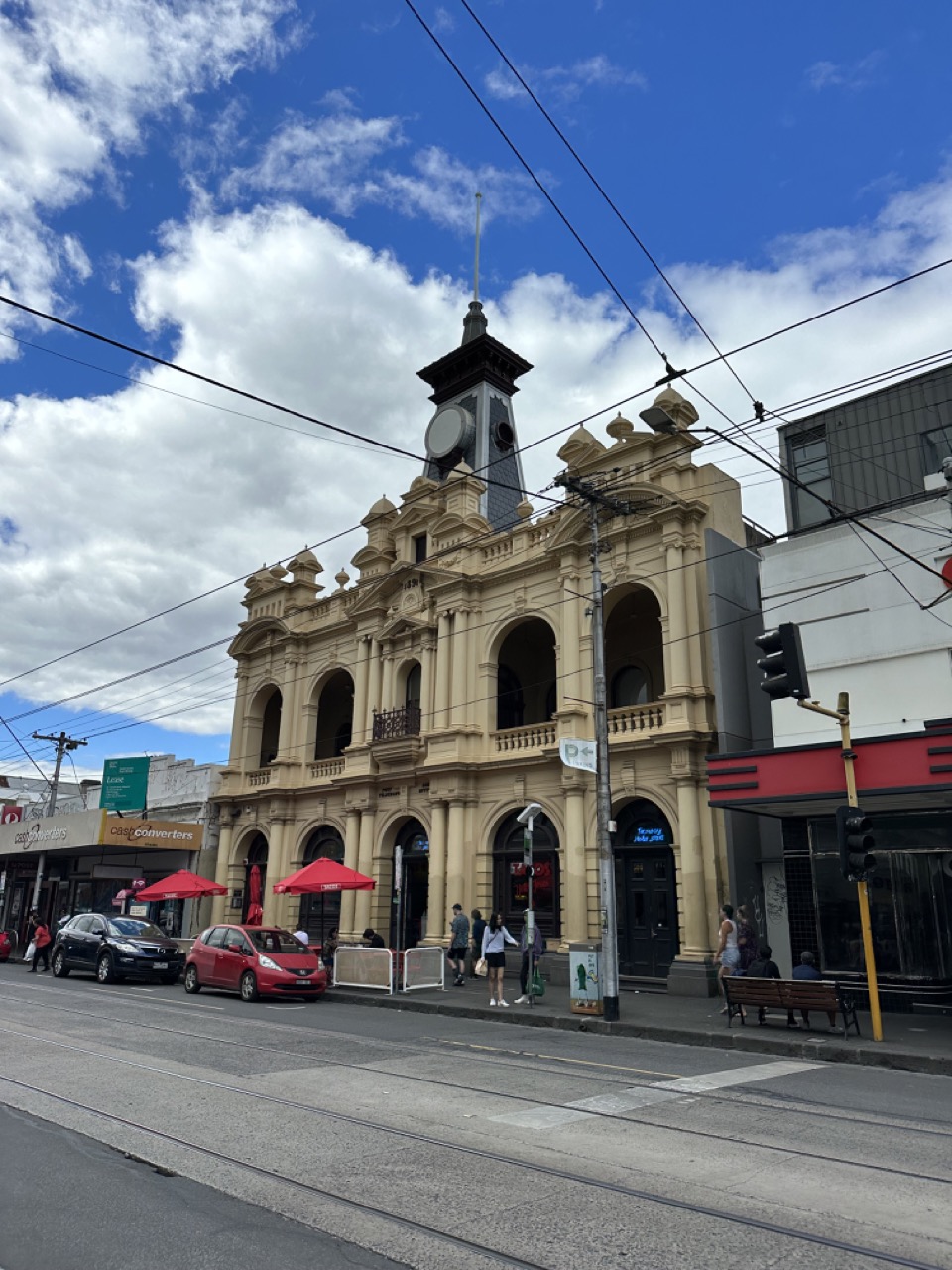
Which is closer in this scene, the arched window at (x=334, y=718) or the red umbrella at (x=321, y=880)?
the red umbrella at (x=321, y=880)

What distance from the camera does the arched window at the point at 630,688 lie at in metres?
26.4

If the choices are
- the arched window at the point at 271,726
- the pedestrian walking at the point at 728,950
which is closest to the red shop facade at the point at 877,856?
the pedestrian walking at the point at 728,950

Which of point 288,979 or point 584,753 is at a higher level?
point 584,753

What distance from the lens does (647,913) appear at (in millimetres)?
22141

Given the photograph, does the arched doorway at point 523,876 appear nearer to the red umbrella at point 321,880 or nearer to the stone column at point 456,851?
the stone column at point 456,851

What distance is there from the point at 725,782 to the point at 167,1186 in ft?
42.9

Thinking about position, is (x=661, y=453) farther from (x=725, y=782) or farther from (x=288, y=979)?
(x=288, y=979)

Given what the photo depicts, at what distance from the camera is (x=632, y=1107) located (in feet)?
28.2

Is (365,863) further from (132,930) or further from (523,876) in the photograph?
(132,930)

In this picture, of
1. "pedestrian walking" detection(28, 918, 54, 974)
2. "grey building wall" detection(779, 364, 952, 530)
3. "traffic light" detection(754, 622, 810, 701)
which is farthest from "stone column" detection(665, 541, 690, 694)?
"pedestrian walking" detection(28, 918, 54, 974)

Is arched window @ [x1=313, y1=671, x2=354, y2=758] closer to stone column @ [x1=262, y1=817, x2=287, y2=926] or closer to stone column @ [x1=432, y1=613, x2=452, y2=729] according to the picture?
stone column @ [x1=262, y1=817, x2=287, y2=926]

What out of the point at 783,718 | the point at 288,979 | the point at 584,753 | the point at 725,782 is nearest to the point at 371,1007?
the point at 288,979

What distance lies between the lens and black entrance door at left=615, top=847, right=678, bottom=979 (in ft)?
70.7

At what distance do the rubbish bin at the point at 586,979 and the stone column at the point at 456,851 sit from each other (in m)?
9.50
